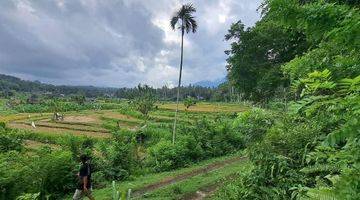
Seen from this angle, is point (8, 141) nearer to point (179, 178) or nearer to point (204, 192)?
point (179, 178)

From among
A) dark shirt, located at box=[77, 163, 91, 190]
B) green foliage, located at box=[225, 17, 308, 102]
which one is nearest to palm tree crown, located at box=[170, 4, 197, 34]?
green foliage, located at box=[225, 17, 308, 102]

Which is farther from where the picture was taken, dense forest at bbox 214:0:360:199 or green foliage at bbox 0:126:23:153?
green foliage at bbox 0:126:23:153

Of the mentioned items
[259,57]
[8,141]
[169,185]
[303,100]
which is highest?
[259,57]

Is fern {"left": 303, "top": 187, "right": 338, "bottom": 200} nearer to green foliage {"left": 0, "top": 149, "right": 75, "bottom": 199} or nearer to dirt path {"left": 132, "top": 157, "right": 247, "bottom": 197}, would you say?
dirt path {"left": 132, "top": 157, "right": 247, "bottom": 197}

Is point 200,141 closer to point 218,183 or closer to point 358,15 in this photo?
point 218,183

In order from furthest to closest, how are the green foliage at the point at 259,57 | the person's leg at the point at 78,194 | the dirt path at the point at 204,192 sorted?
the green foliage at the point at 259,57, the dirt path at the point at 204,192, the person's leg at the point at 78,194

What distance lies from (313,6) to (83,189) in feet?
40.0

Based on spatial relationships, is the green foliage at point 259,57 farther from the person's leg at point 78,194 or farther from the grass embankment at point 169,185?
the person's leg at point 78,194

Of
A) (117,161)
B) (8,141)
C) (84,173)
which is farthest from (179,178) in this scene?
(8,141)

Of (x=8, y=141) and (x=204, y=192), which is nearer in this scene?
(x=204, y=192)

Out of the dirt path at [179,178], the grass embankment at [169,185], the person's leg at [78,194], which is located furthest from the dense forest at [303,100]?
the dirt path at [179,178]

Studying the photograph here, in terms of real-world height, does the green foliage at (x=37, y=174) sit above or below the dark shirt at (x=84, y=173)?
below

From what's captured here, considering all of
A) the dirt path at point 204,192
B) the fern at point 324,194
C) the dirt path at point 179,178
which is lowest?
the dirt path at point 179,178

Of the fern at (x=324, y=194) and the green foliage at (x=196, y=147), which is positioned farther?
the green foliage at (x=196, y=147)
